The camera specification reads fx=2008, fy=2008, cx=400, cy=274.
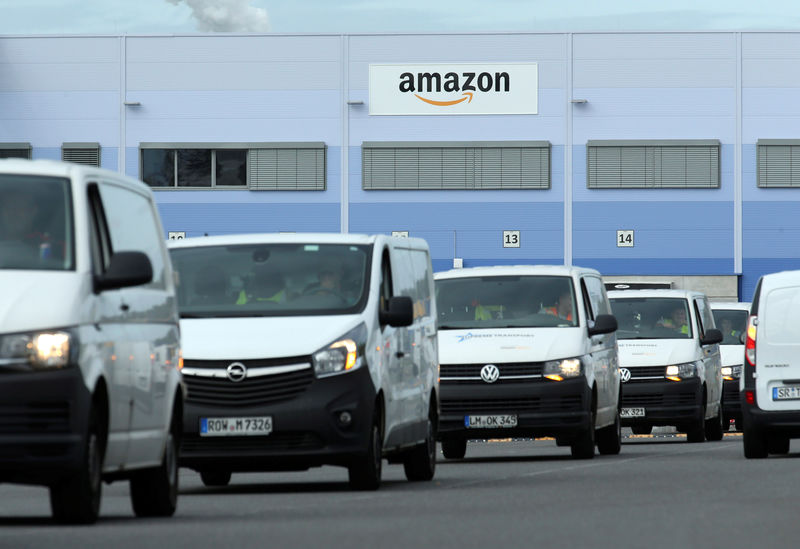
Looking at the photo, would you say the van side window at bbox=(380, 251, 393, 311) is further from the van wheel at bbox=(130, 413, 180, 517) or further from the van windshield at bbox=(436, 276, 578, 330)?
the van windshield at bbox=(436, 276, 578, 330)

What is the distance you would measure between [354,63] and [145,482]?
45670 mm

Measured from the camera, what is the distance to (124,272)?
1084cm

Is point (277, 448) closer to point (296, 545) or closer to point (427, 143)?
point (296, 545)

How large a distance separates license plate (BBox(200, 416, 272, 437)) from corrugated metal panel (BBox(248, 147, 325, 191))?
42.8 metres

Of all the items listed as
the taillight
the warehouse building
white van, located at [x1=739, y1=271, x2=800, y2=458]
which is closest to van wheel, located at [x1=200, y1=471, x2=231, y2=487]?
white van, located at [x1=739, y1=271, x2=800, y2=458]

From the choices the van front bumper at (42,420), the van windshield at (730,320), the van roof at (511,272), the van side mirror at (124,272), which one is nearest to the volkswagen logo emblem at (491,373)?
the van roof at (511,272)

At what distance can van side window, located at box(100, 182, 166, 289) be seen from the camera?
462 inches

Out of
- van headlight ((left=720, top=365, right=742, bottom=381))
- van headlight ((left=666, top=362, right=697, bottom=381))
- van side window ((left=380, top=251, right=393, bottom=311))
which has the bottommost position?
van headlight ((left=720, top=365, right=742, bottom=381))

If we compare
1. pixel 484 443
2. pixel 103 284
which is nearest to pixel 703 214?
pixel 484 443

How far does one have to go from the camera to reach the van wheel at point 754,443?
20844 millimetres

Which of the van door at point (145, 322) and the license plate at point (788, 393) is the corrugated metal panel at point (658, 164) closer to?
the license plate at point (788, 393)

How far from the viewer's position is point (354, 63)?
5769 centimetres

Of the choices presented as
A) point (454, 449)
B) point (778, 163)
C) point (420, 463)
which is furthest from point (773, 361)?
point (778, 163)

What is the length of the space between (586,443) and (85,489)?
10.8 metres
